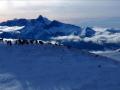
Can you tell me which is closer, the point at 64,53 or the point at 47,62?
the point at 47,62

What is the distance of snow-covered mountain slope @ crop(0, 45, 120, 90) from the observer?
142ft

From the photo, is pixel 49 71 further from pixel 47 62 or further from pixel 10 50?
pixel 10 50

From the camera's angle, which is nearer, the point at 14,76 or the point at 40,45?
the point at 14,76

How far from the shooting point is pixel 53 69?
162 ft

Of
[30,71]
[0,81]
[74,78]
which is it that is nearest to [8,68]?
[30,71]

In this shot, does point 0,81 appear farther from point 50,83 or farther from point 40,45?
point 40,45

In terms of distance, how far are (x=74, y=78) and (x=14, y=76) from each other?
6.83 meters

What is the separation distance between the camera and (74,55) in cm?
5616

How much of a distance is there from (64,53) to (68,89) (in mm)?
15764

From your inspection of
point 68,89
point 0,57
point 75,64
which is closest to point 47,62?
point 75,64

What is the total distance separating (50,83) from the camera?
43.8 meters

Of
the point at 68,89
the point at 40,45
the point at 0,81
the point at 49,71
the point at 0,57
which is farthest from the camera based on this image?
the point at 40,45

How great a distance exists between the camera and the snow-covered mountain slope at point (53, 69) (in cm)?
4316

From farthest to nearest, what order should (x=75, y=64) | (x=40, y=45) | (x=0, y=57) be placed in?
(x=40, y=45) < (x=0, y=57) < (x=75, y=64)
